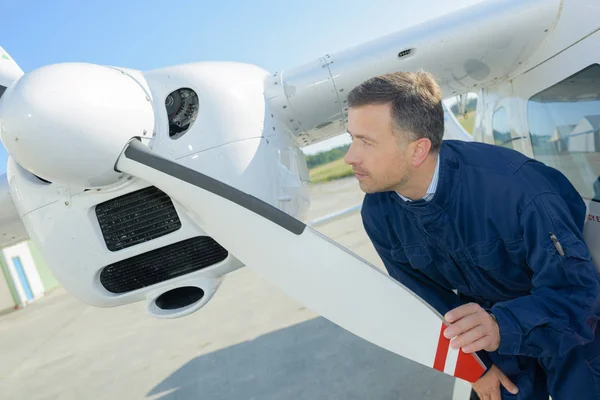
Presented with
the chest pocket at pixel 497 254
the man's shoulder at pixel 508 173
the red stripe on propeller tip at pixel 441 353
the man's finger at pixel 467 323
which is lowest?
the red stripe on propeller tip at pixel 441 353

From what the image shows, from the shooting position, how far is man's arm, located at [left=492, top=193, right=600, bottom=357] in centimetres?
132

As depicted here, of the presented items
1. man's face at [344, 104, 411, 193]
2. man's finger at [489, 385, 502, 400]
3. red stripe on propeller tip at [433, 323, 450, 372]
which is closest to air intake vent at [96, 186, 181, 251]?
man's face at [344, 104, 411, 193]

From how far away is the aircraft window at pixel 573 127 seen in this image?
2168 millimetres

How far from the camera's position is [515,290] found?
5.43 ft

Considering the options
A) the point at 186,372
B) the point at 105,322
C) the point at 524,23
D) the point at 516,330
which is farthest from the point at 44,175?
the point at 105,322

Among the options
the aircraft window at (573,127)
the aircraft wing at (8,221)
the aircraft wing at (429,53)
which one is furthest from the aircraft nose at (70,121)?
the aircraft window at (573,127)

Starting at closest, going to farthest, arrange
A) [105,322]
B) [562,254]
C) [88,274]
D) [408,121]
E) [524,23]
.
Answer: [562,254]
[408,121]
[88,274]
[524,23]
[105,322]

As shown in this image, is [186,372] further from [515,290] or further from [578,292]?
[578,292]

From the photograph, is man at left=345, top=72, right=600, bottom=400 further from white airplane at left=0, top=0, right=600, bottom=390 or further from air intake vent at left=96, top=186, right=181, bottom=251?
air intake vent at left=96, top=186, right=181, bottom=251

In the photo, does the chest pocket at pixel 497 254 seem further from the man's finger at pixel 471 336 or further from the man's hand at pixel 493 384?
the man's hand at pixel 493 384

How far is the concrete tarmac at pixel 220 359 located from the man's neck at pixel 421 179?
214 cm

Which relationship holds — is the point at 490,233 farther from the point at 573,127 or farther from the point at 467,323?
the point at 573,127

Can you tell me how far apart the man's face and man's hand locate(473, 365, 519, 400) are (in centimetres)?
77

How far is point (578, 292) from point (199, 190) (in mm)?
1429
